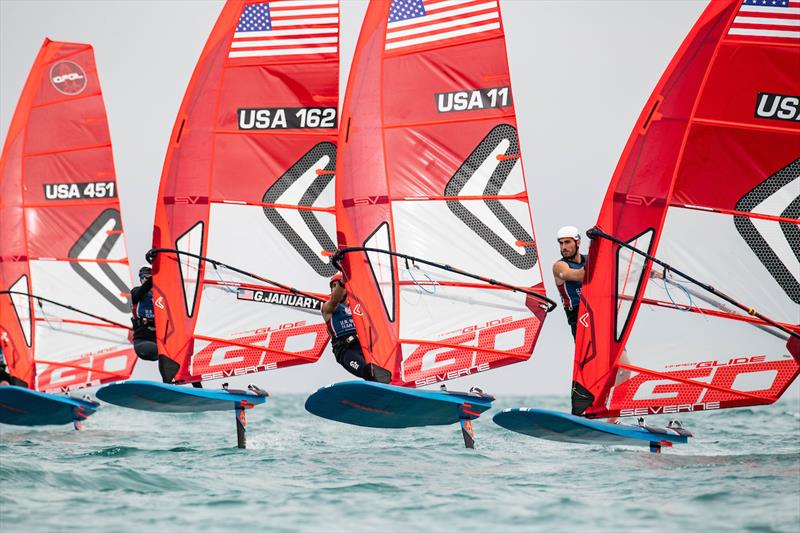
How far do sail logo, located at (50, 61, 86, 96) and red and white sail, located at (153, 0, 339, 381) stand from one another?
456 cm

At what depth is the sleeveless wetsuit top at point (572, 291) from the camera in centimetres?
1114

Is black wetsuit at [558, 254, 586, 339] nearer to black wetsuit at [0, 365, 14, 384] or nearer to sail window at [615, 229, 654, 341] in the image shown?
sail window at [615, 229, 654, 341]

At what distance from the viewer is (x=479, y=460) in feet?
37.1

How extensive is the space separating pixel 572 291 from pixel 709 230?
154cm

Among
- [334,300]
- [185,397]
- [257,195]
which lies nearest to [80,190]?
[257,195]

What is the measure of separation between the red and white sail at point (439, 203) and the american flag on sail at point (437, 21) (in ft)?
0.04

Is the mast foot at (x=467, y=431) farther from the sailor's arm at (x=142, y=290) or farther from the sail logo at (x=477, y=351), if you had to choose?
the sailor's arm at (x=142, y=290)

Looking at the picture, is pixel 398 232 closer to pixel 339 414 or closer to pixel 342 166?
pixel 342 166

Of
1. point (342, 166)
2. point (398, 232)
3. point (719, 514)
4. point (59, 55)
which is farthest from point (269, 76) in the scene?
point (719, 514)

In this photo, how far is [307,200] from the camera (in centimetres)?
1495

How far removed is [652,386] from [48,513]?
17.5 feet

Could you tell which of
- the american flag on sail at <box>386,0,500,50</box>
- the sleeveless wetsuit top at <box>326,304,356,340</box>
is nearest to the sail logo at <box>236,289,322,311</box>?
the sleeveless wetsuit top at <box>326,304,356,340</box>

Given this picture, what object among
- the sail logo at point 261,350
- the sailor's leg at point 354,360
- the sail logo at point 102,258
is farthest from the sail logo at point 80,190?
the sailor's leg at point 354,360

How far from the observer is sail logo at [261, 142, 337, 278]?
48.9 feet
